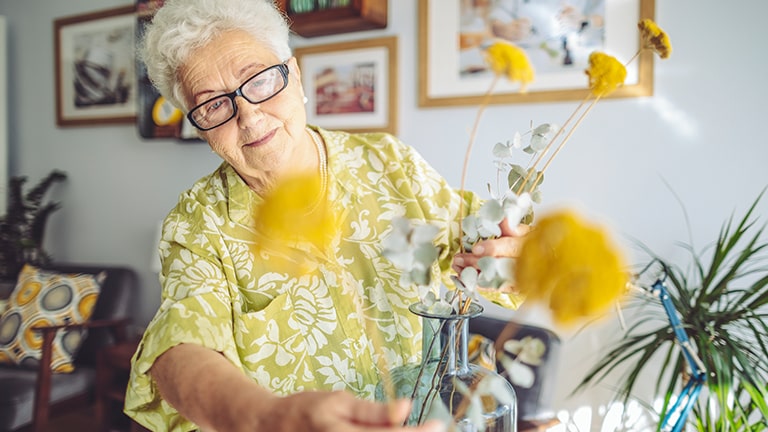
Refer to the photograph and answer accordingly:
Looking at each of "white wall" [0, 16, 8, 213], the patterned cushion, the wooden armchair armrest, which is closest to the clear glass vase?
the wooden armchair armrest

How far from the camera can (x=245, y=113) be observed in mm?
868

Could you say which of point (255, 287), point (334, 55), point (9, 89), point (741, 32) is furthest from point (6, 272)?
point (741, 32)

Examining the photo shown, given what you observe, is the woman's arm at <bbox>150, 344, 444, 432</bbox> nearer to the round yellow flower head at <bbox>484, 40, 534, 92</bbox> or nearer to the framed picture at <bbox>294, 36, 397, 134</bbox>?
the round yellow flower head at <bbox>484, 40, 534, 92</bbox>

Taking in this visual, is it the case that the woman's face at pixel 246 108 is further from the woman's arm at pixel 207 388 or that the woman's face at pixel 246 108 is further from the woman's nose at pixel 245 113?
the woman's arm at pixel 207 388

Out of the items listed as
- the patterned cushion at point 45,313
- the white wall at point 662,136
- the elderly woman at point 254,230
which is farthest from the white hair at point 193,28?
the patterned cushion at point 45,313

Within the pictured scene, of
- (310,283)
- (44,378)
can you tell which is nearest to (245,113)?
(310,283)

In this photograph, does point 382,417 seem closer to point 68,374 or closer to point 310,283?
point 310,283

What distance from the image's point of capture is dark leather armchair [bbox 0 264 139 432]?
8.54 feet

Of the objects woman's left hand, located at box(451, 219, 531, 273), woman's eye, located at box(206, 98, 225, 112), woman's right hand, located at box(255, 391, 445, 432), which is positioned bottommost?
woman's right hand, located at box(255, 391, 445, 432)

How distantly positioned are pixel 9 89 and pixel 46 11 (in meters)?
0.71

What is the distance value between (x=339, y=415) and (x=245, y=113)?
613 mm

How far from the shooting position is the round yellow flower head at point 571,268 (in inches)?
14.1

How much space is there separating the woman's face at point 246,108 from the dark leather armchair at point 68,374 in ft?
7.53

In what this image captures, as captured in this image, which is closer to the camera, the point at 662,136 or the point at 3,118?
the point at 662,136
